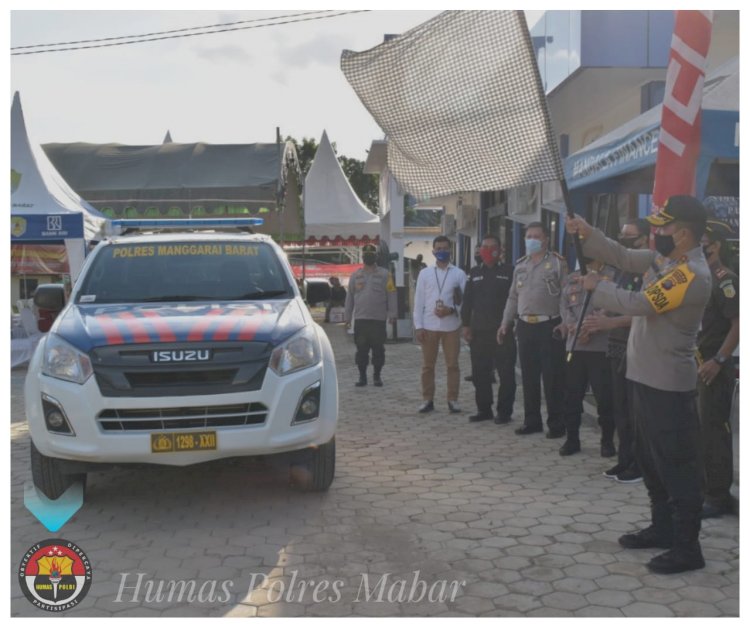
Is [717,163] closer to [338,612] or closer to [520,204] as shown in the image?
[338,612]

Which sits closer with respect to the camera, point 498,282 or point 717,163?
point 717,163

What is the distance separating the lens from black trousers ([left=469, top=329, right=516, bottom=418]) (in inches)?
323

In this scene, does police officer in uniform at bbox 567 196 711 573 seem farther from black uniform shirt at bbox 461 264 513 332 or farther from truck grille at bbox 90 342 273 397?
black uniform shirt at bbox 461 264 513 332

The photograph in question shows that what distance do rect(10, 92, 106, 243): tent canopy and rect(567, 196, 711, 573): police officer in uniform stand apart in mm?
11447

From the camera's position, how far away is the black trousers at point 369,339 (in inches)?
437

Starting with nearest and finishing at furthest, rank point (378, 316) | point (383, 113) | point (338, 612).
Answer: point (338, 612), point (383, 113), point (378, 316)

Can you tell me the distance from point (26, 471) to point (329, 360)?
2804 mm

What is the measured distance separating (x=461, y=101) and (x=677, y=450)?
2.08m

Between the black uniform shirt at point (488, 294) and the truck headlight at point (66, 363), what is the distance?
4.44m

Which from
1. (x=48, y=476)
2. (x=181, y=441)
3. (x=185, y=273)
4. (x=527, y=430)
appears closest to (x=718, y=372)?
(x=527, y=430)

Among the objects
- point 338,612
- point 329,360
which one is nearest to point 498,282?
point 329,360

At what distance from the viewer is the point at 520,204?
1496 centimetres

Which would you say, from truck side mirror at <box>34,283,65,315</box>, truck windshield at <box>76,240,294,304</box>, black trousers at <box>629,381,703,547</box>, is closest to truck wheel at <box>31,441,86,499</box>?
truck windshield at <box>76,240,294,304</box>
